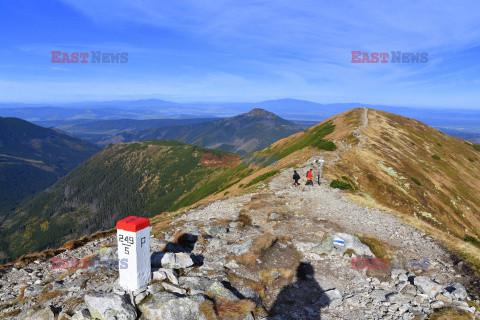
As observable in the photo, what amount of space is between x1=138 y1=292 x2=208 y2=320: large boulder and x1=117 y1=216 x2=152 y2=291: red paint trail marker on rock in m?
0.93

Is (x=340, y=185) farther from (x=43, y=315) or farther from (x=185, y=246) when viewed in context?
(x=43, y=315)

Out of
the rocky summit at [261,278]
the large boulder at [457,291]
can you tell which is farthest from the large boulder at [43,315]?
the large boulder at [457,291]

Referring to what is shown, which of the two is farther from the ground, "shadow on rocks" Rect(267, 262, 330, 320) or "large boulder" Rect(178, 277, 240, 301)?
"large boulder" Rect(178, 277, 240, 301)

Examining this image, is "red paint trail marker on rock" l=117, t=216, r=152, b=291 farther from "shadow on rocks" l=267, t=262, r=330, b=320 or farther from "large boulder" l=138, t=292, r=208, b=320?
"shadow on rocks" l=267, t=262, r=330, b=320

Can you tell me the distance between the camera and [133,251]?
8.86 m

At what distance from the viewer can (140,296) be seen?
8984mm

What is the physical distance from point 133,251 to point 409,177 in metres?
44.2

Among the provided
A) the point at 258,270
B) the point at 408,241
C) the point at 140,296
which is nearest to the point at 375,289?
the point at 258,270

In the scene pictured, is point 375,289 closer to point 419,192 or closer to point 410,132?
point 419,192

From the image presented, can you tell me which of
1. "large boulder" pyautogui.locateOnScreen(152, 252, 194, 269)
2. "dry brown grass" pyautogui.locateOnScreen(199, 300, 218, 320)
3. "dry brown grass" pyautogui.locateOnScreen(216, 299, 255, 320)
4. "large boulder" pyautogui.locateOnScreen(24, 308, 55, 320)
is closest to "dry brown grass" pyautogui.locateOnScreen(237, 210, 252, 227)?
"large boulder" pyautogui.locateOnScreen(152, 252, 194, 269)

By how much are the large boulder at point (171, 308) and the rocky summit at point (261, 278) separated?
0.10ft

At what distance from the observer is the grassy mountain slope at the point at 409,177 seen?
31.2m

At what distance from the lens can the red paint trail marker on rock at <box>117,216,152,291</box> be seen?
346 inches

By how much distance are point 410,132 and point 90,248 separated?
3382 inches
